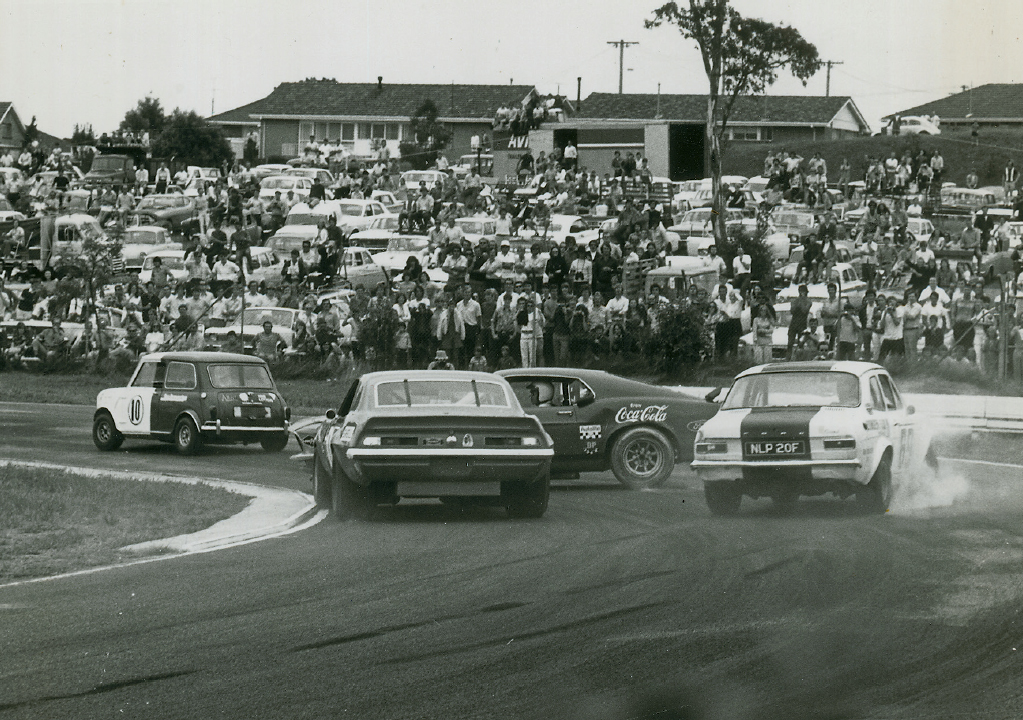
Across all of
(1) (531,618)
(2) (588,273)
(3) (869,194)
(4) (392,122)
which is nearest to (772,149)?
(3) (869,194)

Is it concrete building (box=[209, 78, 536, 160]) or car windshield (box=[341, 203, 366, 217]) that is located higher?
concrete building (box=[209, 78, 536, 160])

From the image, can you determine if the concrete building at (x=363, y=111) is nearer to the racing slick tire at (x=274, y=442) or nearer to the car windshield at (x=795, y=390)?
the racing slick tire at (x=274, y=442)

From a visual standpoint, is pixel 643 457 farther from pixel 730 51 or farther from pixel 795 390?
pixel 730 51

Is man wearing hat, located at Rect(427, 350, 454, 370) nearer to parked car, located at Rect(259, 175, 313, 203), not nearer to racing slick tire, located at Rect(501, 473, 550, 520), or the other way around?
racing slick tire, located at Rect(501, 473, 550, 520)

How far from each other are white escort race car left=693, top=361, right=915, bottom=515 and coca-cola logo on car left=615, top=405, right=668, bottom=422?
2.25m

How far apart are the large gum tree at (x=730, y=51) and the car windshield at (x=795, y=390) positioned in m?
22.0

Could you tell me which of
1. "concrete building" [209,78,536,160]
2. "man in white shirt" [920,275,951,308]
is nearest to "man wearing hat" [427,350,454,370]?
"man in white shirt" [920,275,951,308]

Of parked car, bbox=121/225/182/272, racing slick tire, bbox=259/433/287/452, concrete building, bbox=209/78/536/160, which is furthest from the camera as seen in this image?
concrete building, bbox=209/78/536/160

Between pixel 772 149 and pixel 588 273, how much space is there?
126ft

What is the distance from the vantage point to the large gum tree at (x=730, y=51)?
39.3 m

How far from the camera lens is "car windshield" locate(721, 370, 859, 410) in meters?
14.5

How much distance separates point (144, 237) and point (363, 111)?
4738 cm

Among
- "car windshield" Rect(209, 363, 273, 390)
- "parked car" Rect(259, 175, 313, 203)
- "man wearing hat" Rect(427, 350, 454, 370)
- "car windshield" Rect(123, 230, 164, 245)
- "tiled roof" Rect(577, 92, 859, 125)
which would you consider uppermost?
"tiled roof" Rect(577, 92, 859, 125)

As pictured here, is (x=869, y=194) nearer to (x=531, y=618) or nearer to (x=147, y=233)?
(x=147, y=233)
